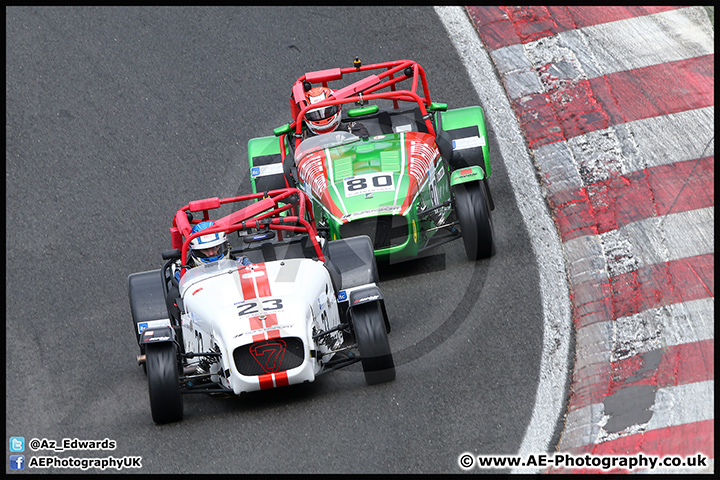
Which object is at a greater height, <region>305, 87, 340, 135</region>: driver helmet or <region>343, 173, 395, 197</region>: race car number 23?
<region>305, 87, 340, 135</region>: driver helmet

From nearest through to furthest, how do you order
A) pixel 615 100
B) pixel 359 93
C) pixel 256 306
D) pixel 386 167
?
pixel 256 306 < pixel 386 167 < pixel 359 93 < pixel 615 100

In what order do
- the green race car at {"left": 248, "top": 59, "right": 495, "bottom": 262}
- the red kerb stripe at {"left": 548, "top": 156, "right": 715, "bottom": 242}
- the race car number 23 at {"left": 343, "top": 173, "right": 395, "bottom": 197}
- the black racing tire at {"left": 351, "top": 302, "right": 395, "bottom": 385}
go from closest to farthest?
1. the black racing tire at {"left": 351, "top": 302, "right": 395, "bottom": 385}
2. the green race car at {"left": 248, "top": 59, "right": 495, "bottom": 262}
3. the race car number 23 at {"left": 343, "top": 173, "right": 395, "bottom": 197}
4. the red kerb stripe at {"left": 548, "top": 156, "right": 715, "bottom": 242}

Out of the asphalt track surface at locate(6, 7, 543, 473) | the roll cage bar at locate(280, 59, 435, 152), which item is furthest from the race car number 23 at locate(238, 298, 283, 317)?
the roll cage bar at locate(280, 59, 435, 152)

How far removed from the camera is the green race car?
9938 mm

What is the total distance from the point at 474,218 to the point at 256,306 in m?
2.63

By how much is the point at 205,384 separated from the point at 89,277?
126 inches

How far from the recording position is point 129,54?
48.3 feet

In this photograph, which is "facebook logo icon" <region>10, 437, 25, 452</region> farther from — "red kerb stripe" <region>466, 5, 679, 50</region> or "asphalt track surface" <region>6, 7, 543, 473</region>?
"red kerb stripe" <region>466, 5, 679, 50</region>

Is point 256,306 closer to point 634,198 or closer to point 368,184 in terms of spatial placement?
point 368,184

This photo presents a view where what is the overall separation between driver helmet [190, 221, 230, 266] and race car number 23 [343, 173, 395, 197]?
4.95 feet

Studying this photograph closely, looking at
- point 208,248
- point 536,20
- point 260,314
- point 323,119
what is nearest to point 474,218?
point 323,119

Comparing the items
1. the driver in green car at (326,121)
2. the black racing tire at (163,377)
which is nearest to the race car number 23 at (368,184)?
the driver in green car at (326,121)

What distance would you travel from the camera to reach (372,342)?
8211 mm

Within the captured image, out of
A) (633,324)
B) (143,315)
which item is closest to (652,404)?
(633,324)
